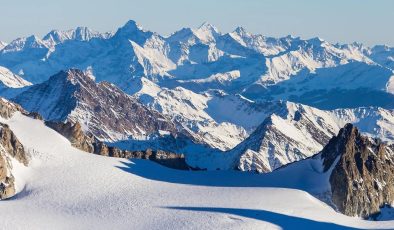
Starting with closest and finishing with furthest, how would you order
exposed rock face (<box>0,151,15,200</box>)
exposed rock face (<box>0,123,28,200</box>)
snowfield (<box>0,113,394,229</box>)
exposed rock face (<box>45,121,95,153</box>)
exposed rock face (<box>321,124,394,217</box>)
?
snowfield (<box>0,113,394,229</box>), exposed rock face (<box>0,151,15,200</box>), exposed rock face (<box>0,123,28,200</box>), exposed rock face (<box>321,124,394,217</box>), exposed rock face (<box>45,121,95,153</box>)

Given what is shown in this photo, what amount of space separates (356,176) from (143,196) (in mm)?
56862

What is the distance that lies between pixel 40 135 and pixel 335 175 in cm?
6647

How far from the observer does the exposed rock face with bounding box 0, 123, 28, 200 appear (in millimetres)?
151575

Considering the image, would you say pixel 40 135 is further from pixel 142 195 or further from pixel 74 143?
pixel 142 195

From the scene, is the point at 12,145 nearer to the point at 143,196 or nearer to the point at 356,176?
the point at 143,196

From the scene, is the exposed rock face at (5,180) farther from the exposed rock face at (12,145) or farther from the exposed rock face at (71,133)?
the exposed rock face at (71,133)

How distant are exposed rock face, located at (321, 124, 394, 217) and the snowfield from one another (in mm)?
4861

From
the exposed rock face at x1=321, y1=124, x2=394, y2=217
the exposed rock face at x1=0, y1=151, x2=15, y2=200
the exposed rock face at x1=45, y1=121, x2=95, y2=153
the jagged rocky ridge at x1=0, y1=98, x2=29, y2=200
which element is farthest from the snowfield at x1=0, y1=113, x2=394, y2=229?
the exposed rock face at x1=45, y1=121, x2=95, y2=153

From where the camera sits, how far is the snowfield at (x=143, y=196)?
5335 inches

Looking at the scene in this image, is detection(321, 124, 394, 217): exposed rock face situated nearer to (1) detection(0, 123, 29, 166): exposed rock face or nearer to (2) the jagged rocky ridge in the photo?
(1) detection(0, 123, 29, 166): exposed rock face

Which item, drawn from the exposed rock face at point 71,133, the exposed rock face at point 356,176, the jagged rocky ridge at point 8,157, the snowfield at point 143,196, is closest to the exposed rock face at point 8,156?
the jagged rocky ridge at point 8,157

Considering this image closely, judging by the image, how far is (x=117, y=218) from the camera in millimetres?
136500

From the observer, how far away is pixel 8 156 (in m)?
160

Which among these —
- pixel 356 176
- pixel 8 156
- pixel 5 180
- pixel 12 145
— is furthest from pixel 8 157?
pixel 356 176
